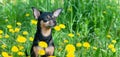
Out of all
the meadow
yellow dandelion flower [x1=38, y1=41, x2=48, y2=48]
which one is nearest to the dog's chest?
yellow dandelion flower [x1=38, y1=41, x2=48, y2=48]

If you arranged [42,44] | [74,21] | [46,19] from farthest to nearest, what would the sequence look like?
1. [74,21]
2. [46,19]
3. [42,44]

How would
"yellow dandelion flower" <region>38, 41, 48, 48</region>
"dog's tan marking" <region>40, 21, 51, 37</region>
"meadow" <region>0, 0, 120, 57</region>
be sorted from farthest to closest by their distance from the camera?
"meadow" <region>0, 0, 120, 57</region>
"dog's tan marking" <region>40, 21, 51, 37</region>
"yellow dandelion flower" <region>38, 41, 48, 48</region>

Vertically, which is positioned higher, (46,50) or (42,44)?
(42,44)

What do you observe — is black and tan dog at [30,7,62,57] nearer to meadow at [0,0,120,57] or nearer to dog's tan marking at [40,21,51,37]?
dog's tan marking at [40,21,51,37]

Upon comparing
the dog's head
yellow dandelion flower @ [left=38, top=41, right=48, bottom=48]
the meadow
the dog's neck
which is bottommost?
the meadow

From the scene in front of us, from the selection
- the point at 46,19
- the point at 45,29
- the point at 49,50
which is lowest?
the point at 49,50

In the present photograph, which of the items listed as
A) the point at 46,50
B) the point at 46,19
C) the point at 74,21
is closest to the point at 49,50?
the point at 46,50

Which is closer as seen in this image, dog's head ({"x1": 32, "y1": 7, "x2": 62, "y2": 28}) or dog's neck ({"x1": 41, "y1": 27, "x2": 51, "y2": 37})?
dog's head ({"x1": 32, "y1": 7, "x2": 62, "y2": 28})

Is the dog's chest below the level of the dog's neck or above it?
below

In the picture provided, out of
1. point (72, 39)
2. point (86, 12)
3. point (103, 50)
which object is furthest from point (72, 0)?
point (103, 50)

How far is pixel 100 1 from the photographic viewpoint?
6.75 metres

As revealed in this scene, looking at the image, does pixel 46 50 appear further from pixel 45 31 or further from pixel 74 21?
pixel 74 21

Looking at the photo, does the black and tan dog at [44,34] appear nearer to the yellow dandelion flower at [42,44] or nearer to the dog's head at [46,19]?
the dog's head at [46,19]

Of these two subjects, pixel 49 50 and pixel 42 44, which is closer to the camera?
pixel 42 44
